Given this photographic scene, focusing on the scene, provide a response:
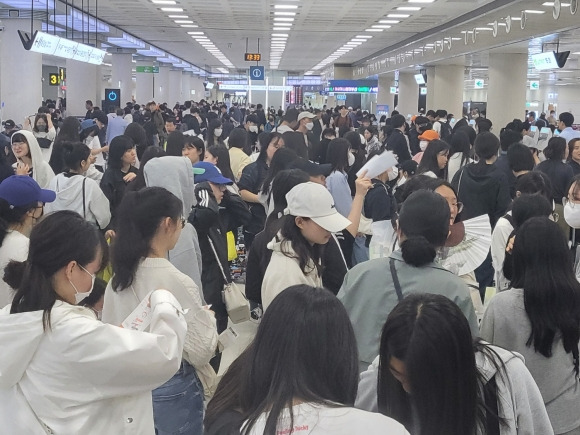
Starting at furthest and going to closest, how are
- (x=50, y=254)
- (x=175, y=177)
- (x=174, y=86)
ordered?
(x=174, y=86), (x=175, y=177), (x=50, y=254)

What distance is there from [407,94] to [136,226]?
28521 millimetres

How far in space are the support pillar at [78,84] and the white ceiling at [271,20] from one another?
1909mm

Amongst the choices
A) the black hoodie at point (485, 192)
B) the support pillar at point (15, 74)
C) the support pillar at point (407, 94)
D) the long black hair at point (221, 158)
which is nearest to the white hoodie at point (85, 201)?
the long black hair at point (221, 158)

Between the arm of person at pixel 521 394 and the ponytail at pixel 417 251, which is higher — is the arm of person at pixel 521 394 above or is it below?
below

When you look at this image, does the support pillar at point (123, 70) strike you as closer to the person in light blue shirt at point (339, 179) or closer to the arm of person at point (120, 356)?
the person in light blue shirt at point (339, 179)

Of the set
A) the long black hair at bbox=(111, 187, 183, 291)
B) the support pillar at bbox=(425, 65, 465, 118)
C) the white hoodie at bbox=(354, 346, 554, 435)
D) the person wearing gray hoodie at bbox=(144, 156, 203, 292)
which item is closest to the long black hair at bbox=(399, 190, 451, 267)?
the white hoodie at bbox=(354, 346, 554, 435)

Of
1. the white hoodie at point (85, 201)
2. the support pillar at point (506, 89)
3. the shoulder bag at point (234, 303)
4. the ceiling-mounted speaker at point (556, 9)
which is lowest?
the shoulder bag at point (234, 303)

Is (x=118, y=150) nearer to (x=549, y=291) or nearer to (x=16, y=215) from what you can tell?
(x=16, y=215)

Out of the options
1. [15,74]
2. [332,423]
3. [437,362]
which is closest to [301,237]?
[437,362]

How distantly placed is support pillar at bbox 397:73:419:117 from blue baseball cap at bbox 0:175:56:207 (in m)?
27.5

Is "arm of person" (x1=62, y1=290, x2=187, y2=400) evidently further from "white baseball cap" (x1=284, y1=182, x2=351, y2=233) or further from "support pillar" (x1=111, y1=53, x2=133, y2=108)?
"support pillar" (x1=111, y1=53, x2=133, y2=108)

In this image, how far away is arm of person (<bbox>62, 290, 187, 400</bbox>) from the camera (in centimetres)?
259

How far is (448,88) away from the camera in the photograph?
81.4 feet

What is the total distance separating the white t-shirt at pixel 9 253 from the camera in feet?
14.0
